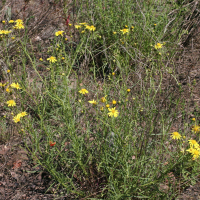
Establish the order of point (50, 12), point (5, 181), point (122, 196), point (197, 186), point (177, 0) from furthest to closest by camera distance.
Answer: point (50, 12), point (177, 0), point (5, 181), point (197, 186), point (122, 196)

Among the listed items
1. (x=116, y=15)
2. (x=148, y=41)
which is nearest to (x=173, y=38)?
(x=148, y=41)

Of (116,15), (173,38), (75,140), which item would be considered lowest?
(75,140)

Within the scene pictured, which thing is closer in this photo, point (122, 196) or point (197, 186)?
point (122, 196)

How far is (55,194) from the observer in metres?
2.08

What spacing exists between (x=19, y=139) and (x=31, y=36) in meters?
2.12

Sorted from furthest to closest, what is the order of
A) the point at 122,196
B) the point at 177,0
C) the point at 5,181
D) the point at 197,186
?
the point at 177,0
the point at 5,181
the point at 197,186
the point at 122,196

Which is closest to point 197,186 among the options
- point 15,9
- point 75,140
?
point 75,140

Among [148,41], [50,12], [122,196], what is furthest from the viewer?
[50,12]

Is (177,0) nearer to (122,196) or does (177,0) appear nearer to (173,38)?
(173,38)

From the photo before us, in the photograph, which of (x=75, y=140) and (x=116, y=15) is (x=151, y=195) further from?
(x=116, y=15)

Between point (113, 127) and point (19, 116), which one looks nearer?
point (113, 127)

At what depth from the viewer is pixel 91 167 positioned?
6.78ft

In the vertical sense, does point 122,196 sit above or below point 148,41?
below

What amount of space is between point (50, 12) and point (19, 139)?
2.71m
